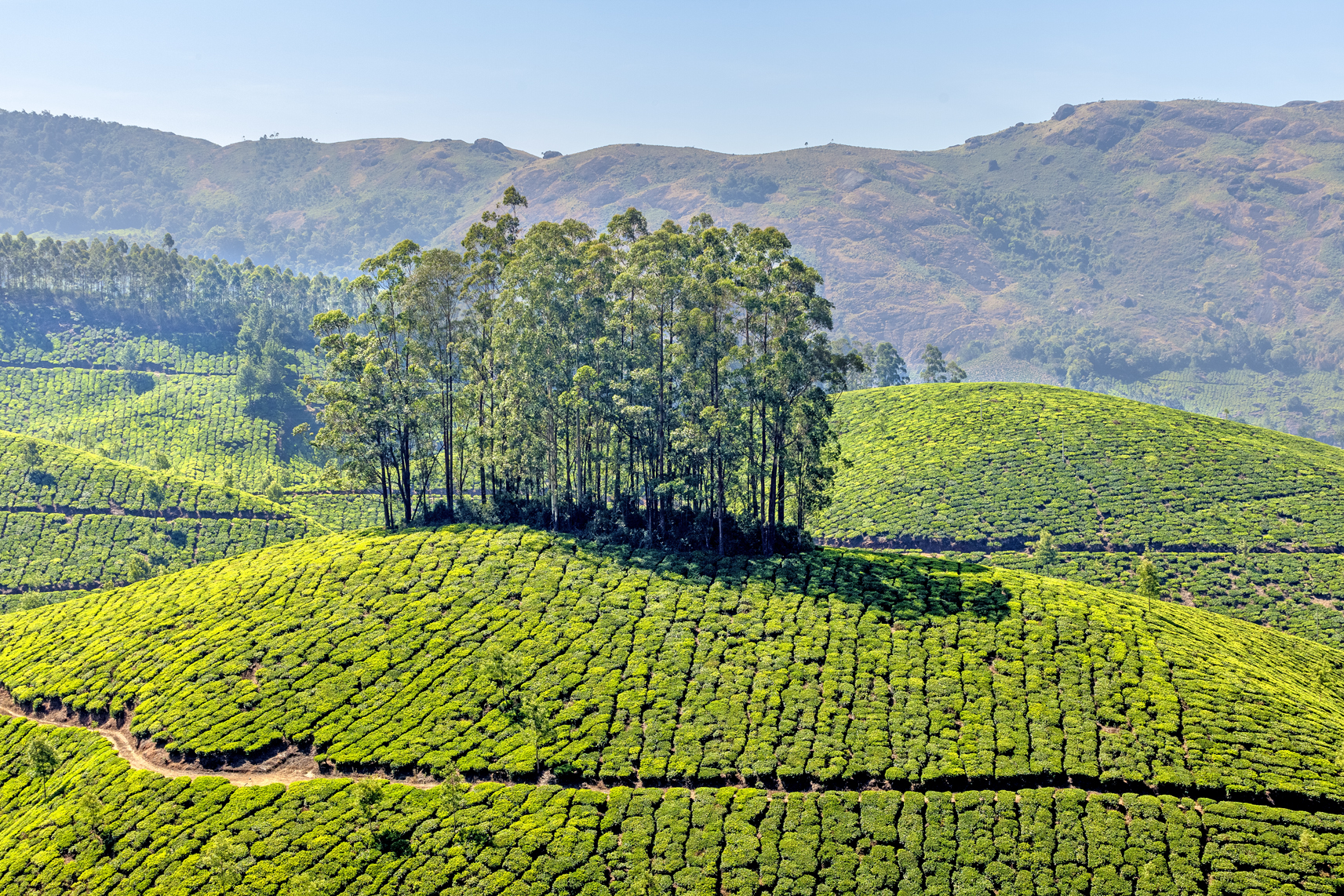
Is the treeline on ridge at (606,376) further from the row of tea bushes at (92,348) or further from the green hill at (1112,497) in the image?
the row of tea bushes at (92,348)

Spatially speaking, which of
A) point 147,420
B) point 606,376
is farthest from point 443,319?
point 147,420

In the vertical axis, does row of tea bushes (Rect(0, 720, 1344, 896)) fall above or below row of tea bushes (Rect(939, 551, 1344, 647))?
above

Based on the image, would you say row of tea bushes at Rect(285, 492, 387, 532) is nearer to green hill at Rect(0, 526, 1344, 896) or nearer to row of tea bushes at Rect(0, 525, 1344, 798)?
row of tea bushes at Rect(0, 525, 1344, 798)

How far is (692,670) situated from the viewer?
171 ft

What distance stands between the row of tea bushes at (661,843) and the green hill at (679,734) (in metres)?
0.14

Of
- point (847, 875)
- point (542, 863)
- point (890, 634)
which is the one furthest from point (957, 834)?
point (542, 863)

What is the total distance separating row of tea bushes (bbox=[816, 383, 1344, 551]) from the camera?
306 ft

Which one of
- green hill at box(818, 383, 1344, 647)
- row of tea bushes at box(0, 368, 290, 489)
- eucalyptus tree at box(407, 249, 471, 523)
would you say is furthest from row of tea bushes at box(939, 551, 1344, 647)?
row of tea bushes at box(0, 368, 290, 489)

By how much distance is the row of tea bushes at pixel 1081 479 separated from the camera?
3671 inches

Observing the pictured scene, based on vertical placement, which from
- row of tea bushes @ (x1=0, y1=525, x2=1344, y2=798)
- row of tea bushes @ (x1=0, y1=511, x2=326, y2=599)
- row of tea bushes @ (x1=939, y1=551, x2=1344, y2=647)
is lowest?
row of tea bushes @ (x1=939, y1=551, x2=1344, y2=647)

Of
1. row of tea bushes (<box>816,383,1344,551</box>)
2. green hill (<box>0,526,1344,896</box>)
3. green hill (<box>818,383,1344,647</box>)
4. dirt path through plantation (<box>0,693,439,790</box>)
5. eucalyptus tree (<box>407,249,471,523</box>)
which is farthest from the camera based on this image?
row of tea bushes (<box>816,383,1344,551</box>)

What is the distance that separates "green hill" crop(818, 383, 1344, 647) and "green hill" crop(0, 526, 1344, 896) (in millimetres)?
24215

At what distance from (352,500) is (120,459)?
4568cm

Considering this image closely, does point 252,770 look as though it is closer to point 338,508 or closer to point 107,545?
point 107,545
